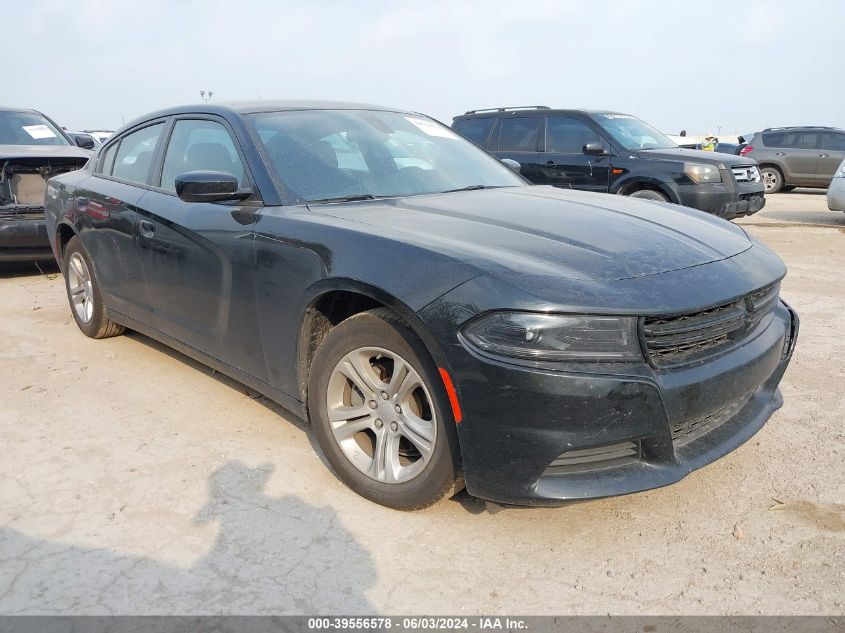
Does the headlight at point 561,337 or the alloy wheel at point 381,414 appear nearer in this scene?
the headlight at point 561,337

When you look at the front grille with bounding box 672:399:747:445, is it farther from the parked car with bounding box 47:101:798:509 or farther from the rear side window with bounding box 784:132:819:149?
the rear side window with bounding box 784:132:819:149

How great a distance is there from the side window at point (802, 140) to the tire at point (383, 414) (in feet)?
56.3

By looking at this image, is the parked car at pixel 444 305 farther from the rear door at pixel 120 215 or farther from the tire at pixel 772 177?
the tire at pixel 772 177

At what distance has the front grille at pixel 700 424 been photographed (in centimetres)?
239

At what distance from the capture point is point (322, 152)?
11.2 ft

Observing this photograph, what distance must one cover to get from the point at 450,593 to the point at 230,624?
0.69 m

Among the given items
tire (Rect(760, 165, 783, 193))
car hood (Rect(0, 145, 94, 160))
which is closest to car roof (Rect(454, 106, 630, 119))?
car hood (Rect(0, 145, 94, 160))

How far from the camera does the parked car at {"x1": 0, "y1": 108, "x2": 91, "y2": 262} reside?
677cm

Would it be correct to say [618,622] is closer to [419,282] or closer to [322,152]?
[419,282]

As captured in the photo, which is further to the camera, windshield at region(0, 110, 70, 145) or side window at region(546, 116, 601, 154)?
side window at region(546, 116, 601, 154)

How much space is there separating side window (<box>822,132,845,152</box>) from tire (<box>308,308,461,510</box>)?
17179 mm

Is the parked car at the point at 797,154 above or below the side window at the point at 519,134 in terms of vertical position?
below

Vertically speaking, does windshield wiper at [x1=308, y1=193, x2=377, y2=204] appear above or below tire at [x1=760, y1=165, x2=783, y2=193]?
above

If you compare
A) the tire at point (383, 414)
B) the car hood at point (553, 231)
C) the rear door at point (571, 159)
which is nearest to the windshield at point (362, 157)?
the car hood at point (553, 231)
